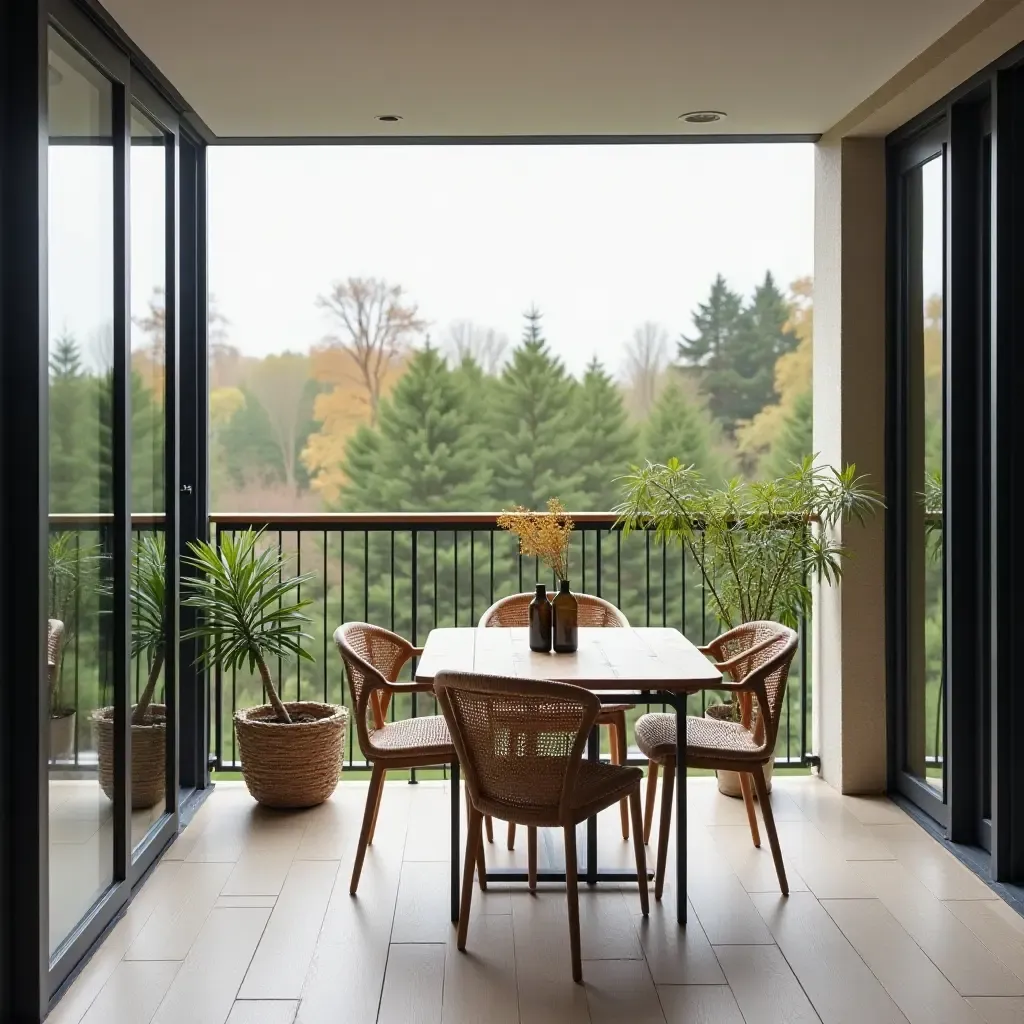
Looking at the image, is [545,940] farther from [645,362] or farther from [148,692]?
[645,362]

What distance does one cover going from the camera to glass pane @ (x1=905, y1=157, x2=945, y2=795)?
14.7 ft

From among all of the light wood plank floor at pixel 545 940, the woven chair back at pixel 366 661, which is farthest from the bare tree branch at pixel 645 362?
the woven chair back at pixel 366 661

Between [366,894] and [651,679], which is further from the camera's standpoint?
[366,894]

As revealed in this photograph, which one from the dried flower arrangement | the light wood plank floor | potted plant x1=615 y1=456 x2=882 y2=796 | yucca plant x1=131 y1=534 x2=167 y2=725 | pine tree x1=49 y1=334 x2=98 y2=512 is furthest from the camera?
potted plant x1=615 y1=456 x2=882 y2=796

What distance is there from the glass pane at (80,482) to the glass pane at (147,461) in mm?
342

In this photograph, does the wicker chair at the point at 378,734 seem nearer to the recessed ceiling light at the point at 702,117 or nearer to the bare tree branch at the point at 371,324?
the recessed ceiling light at the point at 702,117

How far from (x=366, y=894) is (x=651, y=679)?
3.81 feet

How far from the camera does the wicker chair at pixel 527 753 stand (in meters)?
3.03

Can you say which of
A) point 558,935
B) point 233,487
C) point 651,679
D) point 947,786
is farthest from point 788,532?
point 233,487

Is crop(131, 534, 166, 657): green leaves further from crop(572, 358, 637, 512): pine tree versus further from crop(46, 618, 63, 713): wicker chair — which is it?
crop(572, 358, 637, 512): pine tree

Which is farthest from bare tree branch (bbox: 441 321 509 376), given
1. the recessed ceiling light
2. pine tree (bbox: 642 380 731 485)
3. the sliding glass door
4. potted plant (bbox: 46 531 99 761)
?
potted plant (bbox: 46 531 99 761)

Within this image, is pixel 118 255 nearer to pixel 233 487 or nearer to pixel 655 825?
pixel 655 825

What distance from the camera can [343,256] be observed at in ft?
55.0

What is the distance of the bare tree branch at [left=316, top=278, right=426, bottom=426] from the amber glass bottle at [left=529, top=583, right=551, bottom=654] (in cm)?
1284
